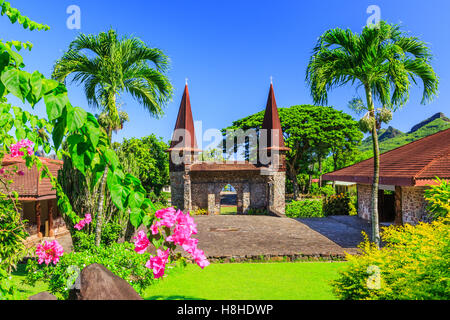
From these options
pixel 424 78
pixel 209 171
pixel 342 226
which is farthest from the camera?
pixel 209 171

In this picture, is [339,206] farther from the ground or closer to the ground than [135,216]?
closer to the ground

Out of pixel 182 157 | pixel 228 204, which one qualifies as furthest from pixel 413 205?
pixel 228 204

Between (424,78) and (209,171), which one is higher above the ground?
(424,78)

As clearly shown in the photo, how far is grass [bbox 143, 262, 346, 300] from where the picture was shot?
20.1 feet

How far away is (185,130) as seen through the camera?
2277 cm

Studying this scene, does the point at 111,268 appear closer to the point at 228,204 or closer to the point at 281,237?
the point at 281,237

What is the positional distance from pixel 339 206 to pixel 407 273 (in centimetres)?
1513

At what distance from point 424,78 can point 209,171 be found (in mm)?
15066

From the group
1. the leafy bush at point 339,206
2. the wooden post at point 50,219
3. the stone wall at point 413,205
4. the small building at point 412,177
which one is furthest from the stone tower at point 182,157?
the stone wall at point 413,205

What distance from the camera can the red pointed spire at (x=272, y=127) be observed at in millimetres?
22723

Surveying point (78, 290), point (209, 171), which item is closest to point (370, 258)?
point (78, 290)

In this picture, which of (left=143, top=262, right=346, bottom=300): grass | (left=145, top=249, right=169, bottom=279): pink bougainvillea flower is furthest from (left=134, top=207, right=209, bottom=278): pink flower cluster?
(left=143, top=262, right=346, bottom=300): grass
